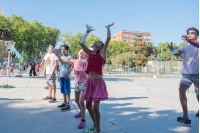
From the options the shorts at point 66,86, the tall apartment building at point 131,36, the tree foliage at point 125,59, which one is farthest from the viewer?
the tall apartment building at point 131,36

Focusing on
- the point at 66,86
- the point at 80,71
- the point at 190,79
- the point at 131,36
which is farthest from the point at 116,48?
the point at 190,79

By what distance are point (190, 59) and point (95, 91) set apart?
218 cm

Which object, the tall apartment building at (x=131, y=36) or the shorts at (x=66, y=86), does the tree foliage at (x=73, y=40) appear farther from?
the shorts at (x=66, y=86)

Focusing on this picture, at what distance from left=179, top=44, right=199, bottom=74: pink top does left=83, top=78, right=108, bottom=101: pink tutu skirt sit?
1905 millimetres

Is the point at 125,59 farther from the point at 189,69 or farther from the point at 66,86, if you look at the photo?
the point at 189,69

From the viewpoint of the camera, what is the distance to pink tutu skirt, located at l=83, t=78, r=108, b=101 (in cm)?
298

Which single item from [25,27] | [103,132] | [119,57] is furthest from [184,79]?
[119,57]

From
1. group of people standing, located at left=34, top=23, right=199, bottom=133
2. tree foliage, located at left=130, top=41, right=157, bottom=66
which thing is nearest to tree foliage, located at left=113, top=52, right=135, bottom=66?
tree foliage, located at left=130, top=41, right=157, bottom=66

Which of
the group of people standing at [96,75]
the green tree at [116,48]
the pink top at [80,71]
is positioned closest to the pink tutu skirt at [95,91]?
the group of people standing at [96,75]

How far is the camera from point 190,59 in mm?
3604

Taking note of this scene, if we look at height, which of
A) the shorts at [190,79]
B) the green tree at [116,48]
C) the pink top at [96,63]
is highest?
the green tree at [116,48]

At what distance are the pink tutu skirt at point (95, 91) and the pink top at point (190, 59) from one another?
1.91 metres

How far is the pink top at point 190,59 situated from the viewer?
355 centimetres

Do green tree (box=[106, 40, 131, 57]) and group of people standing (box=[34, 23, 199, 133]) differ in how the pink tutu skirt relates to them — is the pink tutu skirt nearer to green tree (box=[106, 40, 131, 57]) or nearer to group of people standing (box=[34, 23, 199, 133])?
group of people standing (box=[34, 23, 199, 133])
